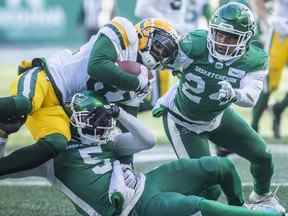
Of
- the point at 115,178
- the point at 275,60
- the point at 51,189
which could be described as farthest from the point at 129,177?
the point at 275,60

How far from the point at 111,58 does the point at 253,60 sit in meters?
0.85

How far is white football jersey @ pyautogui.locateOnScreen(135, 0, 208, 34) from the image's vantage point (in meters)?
8.09

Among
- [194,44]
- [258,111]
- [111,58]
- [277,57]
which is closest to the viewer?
[111,58]

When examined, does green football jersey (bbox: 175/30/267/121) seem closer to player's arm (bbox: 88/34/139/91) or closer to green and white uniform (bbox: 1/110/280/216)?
player's arm (bbox: 88/34/139/91)

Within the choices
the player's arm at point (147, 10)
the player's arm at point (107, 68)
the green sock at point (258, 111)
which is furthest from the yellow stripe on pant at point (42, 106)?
the green sock at point (258, 111)

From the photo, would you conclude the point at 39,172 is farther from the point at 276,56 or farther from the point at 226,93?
the point at 276,56

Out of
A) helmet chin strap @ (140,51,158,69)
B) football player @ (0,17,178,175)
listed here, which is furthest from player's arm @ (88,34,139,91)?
helmet chin strap @ (140,51,158,69)

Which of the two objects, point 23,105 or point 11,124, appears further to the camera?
point 11,124

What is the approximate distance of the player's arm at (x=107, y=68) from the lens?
485 centimetres

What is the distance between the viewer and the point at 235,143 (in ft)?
17.7

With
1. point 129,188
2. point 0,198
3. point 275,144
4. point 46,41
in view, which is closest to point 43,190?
point 0,198

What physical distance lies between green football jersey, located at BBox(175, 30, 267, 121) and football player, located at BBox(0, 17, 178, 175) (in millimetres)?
193

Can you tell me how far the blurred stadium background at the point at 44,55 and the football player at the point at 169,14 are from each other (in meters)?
0.45

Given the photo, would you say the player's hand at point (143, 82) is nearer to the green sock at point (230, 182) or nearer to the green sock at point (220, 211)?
the green sock at point (230, 182)
